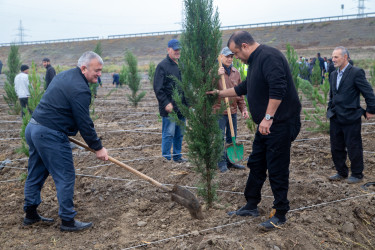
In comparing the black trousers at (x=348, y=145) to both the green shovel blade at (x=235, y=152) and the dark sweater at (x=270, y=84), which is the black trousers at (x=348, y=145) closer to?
the green shovel blade at (x=235, y=152)

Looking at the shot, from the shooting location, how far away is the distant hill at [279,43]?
40.8 metres

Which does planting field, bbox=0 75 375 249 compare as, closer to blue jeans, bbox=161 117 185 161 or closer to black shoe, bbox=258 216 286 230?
black shoe, bbox=258 216 286 230

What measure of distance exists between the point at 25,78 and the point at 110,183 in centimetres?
626

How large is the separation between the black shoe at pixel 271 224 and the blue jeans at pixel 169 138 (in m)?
2.46

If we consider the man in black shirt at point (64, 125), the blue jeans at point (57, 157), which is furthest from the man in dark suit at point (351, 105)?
the blue jeans at point (57, 157)

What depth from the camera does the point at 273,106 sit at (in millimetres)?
3332

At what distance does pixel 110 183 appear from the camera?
17.7ft

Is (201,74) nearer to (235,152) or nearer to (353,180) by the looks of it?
(235,152)

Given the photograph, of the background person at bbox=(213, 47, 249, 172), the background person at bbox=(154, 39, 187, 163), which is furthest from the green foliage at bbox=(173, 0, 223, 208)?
the background person at bbox=(154, 39, 187, 163)

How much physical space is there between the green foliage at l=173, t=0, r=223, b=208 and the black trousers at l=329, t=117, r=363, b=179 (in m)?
2.15

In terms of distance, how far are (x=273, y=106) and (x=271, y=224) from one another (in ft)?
3.96

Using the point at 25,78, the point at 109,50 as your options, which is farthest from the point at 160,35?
the point at 25,78

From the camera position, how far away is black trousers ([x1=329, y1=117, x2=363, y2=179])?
4992 millimetres

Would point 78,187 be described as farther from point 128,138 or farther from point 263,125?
point 263,125
